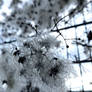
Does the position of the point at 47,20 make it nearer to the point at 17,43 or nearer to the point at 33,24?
the point at 33,24

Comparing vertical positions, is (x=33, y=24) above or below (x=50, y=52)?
above

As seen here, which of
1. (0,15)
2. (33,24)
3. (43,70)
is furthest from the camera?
(0,15)

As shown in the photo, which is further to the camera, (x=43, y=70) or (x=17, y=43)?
(x=17, y=43)

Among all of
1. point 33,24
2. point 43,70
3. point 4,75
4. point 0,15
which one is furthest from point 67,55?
point 0,15

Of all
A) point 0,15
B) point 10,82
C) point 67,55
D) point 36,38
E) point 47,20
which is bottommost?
point 10,82
